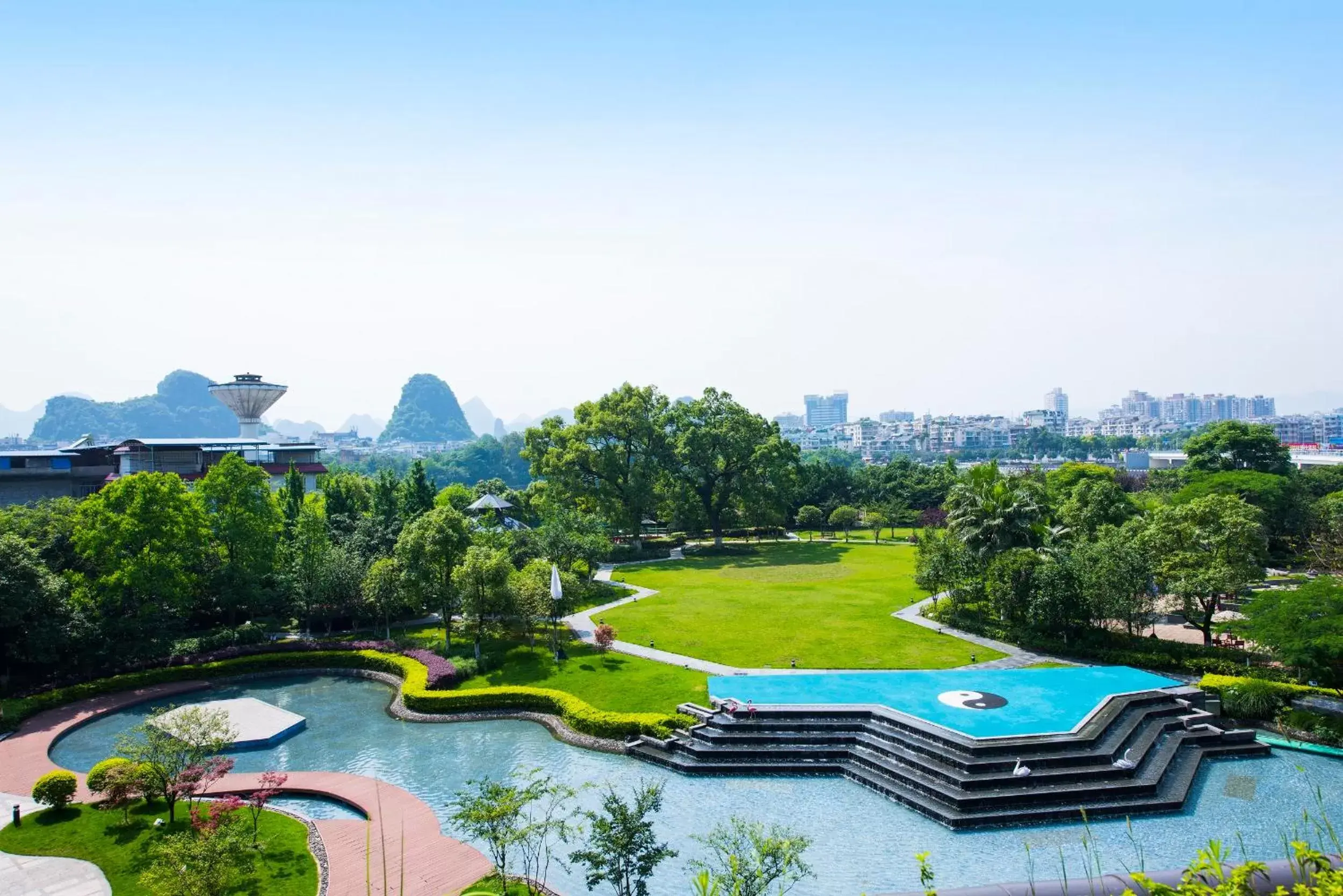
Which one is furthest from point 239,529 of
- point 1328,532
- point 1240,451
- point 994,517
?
point 1240,451

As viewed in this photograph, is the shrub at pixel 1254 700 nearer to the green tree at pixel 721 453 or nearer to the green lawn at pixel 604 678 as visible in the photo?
the green lawn at pixel 604 678

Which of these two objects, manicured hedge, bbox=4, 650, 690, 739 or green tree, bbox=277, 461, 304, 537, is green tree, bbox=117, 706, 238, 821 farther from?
green tree, bbox=277, 461, 304, 537

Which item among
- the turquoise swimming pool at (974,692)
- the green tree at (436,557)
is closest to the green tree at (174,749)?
A: the green tree at (436,557)

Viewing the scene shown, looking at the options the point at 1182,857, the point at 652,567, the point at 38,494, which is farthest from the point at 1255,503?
the point at 38,494

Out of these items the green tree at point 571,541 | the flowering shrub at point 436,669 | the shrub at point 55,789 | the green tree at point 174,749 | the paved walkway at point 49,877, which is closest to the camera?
the paved walkway at point 49,877

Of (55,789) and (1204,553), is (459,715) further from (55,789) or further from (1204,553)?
(1204,553)

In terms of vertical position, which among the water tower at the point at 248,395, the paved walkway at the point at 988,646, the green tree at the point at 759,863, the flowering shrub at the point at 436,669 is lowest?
the flowering shrub at the point at 436,669
